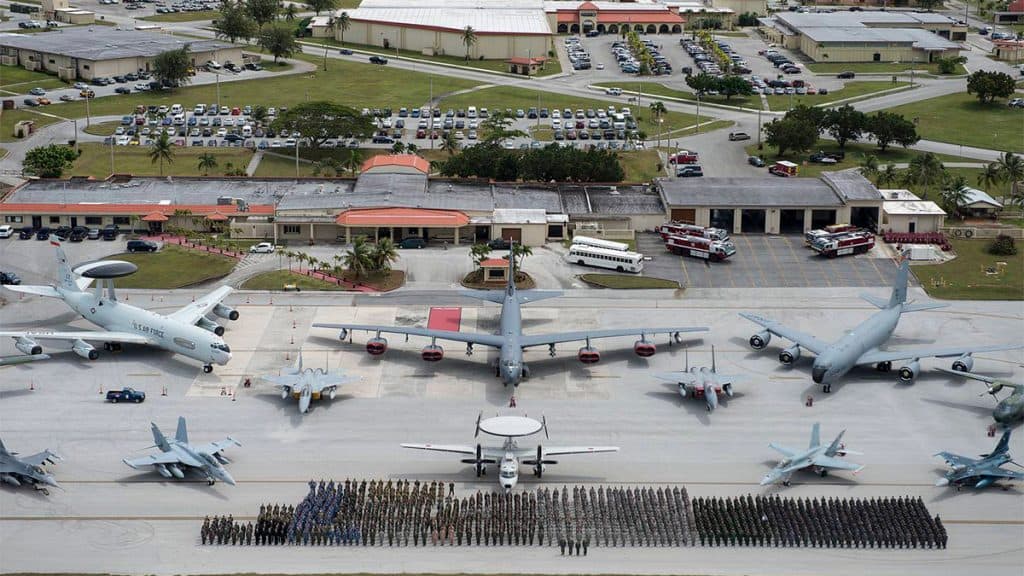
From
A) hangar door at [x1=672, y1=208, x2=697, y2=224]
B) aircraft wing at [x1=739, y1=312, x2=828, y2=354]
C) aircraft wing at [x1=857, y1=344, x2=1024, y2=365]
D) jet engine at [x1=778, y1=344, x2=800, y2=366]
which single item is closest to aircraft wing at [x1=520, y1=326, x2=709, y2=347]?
aircraft wing at [x1=739, y1=312, x2=828, y2=354]

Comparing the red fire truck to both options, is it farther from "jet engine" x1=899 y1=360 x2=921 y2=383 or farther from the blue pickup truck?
the blue pickup truck

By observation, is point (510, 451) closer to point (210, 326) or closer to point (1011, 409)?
point (210, 326)

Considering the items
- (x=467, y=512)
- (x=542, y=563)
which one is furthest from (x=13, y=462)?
(x=542, y=563)

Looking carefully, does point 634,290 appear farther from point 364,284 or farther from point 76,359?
point 76,359

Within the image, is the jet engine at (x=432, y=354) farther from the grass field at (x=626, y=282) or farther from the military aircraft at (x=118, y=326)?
the grass field at (x=626, y=282)

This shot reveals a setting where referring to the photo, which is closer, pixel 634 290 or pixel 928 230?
pixel 634 290

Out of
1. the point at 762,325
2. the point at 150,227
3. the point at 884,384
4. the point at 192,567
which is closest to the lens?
the point at 192,567
